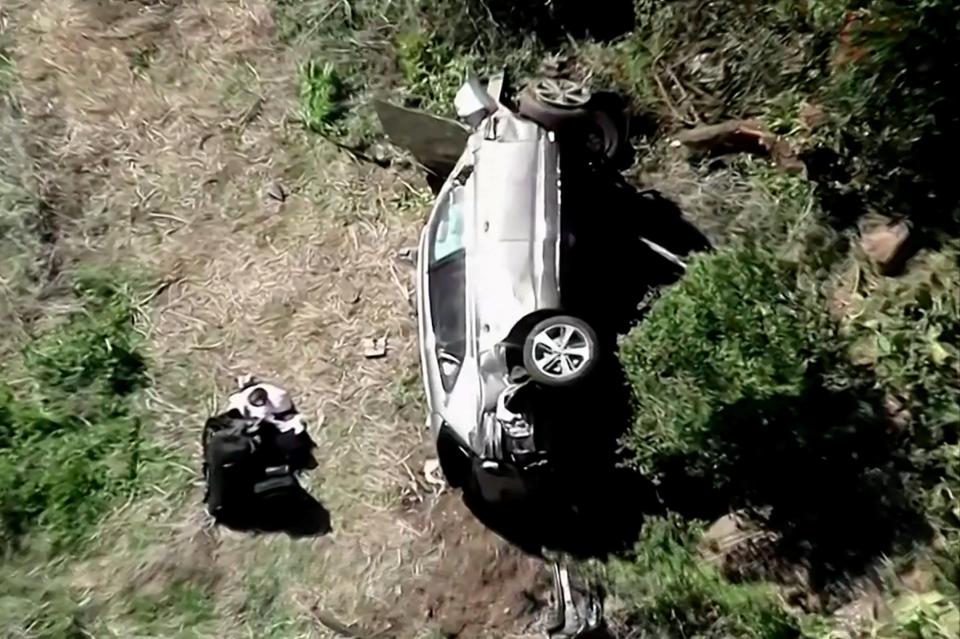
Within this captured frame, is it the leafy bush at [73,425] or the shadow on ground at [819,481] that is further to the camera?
the leafy bush at [73,425]

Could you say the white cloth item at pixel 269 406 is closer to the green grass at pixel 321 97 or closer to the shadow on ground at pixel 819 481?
the green grass at pixel 321 97

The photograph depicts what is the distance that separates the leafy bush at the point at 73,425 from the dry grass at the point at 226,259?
0.32 ft

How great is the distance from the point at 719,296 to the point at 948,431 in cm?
76

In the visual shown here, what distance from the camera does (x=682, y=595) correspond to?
12.7 feet

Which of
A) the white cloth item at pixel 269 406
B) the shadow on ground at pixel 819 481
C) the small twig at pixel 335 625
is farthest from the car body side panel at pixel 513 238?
the small twig at pixel 335 625

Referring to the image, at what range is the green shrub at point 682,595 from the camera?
377cm

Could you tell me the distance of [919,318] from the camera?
3746mm

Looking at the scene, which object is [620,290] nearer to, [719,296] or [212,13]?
[719,296]

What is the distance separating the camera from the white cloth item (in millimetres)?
4312

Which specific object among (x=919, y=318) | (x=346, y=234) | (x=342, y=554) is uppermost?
(x=346, y=234)

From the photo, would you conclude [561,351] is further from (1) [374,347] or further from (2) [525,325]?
(1) [374,347]

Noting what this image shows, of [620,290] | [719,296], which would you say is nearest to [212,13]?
[620,290]

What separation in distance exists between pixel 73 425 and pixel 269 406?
69 cm

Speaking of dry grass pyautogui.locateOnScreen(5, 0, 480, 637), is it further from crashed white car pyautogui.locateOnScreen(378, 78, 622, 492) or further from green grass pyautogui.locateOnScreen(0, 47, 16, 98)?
crashed white car pyautogui.locateOnScreen(378, 78, 622, 492)
